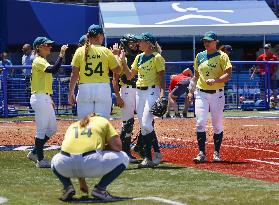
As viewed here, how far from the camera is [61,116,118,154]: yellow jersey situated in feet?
31.8

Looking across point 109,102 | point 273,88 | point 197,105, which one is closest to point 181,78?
point 273,88

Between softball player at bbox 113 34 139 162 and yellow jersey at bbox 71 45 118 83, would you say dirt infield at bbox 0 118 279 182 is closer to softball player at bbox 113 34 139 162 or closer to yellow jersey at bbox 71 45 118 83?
softball player at bbox 113 34 139 162

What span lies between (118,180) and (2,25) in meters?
20.7

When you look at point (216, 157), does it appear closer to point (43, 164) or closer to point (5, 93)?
point (43, 164)

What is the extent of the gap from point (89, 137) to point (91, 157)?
240mm

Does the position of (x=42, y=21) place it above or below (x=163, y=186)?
above

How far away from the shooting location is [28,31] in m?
31.5

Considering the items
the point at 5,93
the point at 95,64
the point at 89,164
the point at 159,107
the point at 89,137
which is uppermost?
the point at 95,64

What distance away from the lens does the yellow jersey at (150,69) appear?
13250 millimetres

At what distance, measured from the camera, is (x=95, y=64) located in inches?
489

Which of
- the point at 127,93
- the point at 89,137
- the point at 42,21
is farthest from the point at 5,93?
the point at 89,137

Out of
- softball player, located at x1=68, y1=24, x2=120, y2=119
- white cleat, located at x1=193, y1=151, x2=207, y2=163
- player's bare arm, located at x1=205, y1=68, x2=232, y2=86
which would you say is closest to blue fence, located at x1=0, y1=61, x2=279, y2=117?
white cleat, located at x1=193, y1=151, x2=207, y2=163

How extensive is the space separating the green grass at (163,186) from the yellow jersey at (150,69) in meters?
1.25

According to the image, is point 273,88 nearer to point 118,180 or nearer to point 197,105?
point 197,105
